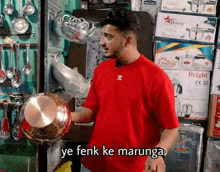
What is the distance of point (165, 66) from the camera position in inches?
69.6

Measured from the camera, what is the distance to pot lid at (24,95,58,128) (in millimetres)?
784

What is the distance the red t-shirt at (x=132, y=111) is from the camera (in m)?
0.91

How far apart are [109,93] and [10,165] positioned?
0.95 m

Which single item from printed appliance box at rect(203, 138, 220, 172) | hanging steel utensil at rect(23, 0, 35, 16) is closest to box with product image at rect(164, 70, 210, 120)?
printed appliance box at rect(203, 138, 220, 172)

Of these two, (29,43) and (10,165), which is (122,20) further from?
(10,165)

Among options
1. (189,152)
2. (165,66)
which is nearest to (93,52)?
(165,66)

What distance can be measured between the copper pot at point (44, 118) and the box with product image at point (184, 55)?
1.16m

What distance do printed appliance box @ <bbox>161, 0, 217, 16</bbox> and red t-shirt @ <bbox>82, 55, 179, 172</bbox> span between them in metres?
1.01

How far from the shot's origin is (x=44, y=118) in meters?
0.79

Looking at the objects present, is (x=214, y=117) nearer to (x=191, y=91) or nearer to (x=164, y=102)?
(x=191, y=91)

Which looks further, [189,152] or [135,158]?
[189,152]

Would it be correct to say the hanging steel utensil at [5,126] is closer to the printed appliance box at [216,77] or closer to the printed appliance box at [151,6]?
the printed appliance box at [151,6]
